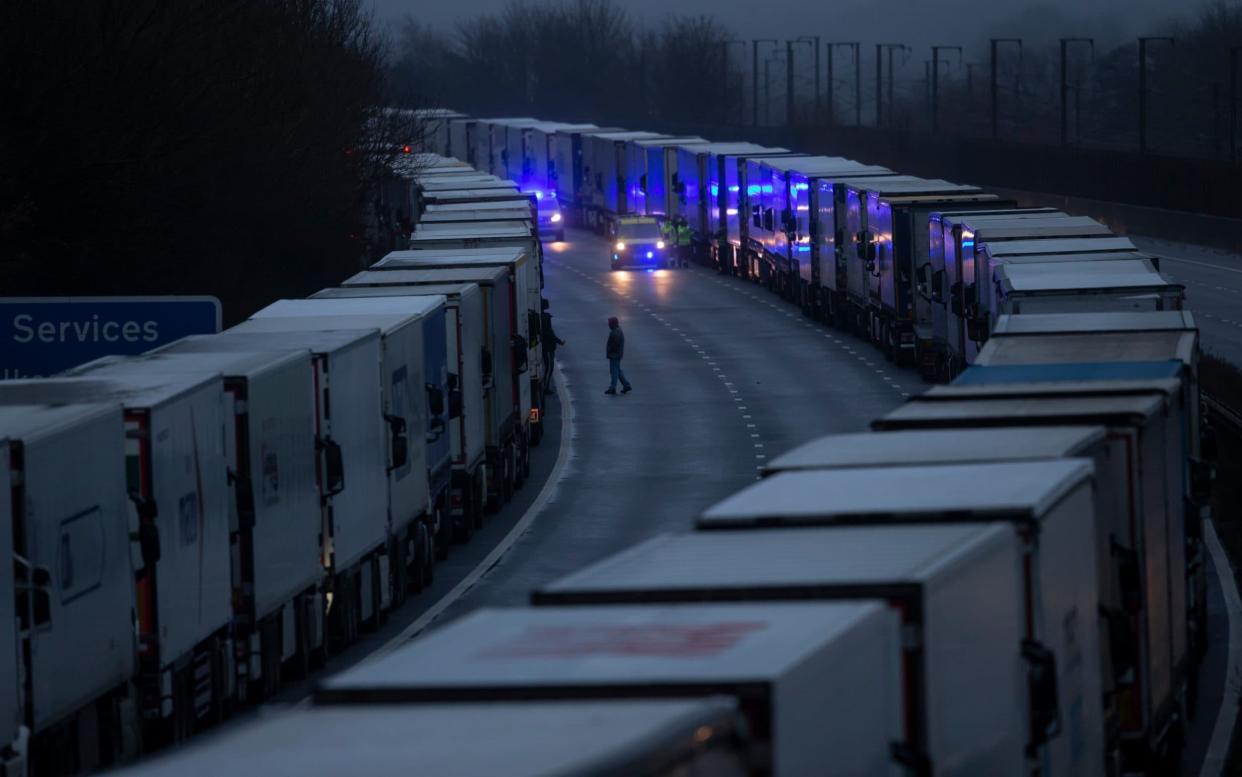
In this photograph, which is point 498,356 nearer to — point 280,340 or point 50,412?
point 280,340

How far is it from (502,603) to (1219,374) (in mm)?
22315

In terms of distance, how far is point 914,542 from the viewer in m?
10.7

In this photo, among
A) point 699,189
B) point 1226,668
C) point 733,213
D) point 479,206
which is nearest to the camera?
point 1226,668

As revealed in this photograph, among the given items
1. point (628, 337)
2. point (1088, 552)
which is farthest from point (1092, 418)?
point (628, 337)

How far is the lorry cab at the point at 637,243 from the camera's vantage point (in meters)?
82.8

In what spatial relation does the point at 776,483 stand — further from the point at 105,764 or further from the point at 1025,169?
the point at 1025,169

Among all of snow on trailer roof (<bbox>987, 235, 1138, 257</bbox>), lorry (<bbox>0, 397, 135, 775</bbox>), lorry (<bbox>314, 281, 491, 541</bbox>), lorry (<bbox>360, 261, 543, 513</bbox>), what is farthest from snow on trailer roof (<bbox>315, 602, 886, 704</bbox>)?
snow on trailer roof (<bbox>987, 235, 1138, 257</bbox>)

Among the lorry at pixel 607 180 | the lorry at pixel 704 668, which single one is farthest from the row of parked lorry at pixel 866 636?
the lorry at pixel 607 180

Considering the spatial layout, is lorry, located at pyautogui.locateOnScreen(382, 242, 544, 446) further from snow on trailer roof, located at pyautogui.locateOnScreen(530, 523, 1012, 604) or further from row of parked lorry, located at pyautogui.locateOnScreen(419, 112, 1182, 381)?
snow on trailer roof, located at pyautogui.locateOnScreen(530, 523, 1012, 604)

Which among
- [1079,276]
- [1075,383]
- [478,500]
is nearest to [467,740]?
[1075,383]

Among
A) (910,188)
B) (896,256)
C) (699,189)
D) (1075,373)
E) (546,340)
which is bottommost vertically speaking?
(546,340)

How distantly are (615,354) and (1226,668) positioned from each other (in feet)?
89.3

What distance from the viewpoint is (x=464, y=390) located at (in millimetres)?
32031

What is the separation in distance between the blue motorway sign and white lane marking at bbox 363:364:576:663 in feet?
12.7
